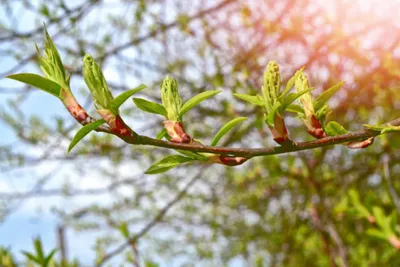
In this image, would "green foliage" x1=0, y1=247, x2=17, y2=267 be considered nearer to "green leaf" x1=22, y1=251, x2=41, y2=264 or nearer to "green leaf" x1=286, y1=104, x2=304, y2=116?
"green leaf" x1=22, y1=251, x2=41, y2=264

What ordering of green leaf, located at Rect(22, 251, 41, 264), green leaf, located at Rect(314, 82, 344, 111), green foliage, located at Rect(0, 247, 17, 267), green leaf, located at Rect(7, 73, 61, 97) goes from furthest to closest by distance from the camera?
green foliage, located at Rect(0, 247, 17, 267), green leaf, located at Rect(22, 251, 41, 264), green leaf, located at Rect(314, 82, 344, 111), green leaf, located at Rect(7, 73, 61, 97)

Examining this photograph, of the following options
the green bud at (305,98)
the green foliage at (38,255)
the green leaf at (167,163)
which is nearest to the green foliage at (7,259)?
the green foliage at (38,255)

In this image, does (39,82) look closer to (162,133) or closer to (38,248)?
(162,133)

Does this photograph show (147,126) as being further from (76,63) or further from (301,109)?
(301,109)

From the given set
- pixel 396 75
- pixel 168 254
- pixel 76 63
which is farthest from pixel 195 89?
pixel 168 254

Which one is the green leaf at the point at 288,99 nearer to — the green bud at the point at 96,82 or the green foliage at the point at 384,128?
the green foliage at the point at 384,128

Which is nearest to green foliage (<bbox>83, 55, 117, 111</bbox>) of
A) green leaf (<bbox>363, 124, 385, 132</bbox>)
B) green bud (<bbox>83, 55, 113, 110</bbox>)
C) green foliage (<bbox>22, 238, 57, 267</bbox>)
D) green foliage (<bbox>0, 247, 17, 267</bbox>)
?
green bud (<bbox>83, 55, 113, 110</bbox>)
